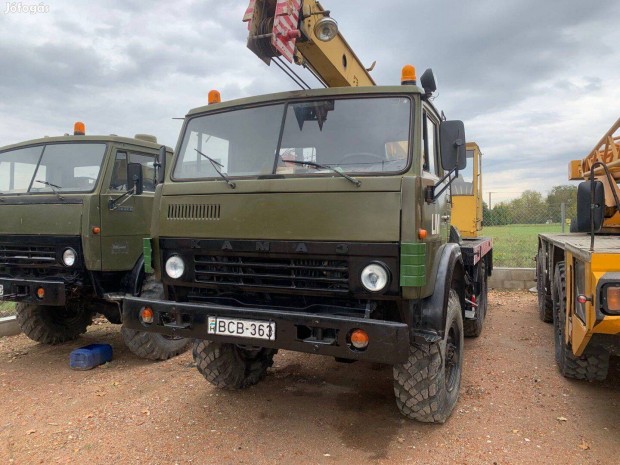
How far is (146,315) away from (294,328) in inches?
45.5

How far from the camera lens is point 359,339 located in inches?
110

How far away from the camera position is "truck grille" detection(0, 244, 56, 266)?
4.84 m

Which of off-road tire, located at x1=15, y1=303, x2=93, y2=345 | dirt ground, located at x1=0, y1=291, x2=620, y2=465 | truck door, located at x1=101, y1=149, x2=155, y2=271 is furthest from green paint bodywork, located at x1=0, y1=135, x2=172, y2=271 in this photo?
dirt ground, located at x1=0, y1=291, x2=620, y2=465

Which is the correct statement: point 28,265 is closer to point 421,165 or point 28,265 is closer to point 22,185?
point 22,185

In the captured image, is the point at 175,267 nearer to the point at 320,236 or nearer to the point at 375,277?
the point at 320,236

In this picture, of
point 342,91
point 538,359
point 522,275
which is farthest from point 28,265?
point 522,275

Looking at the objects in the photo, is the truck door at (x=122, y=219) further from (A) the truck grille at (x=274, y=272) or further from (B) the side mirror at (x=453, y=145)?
(B) the side mirror at (x=453, y=145)

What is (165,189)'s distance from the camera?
3537 millimetres

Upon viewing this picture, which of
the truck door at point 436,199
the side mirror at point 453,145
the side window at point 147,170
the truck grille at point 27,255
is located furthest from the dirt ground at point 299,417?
the side window at point 147,170

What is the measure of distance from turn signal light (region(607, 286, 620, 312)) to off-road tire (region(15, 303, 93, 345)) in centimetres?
538

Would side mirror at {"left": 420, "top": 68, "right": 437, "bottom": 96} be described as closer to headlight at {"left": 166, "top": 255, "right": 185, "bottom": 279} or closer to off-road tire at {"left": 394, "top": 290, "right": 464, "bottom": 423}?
off-road tire at {"left": 394, "top": 290, "right": 464, "bottom": 423}

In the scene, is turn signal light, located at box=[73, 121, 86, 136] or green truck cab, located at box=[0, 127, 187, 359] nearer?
green truck cab, located at box=[0, 127, 187, 359]

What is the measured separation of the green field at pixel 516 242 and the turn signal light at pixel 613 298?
7737mm

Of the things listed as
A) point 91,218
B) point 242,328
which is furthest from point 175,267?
point 91,218
